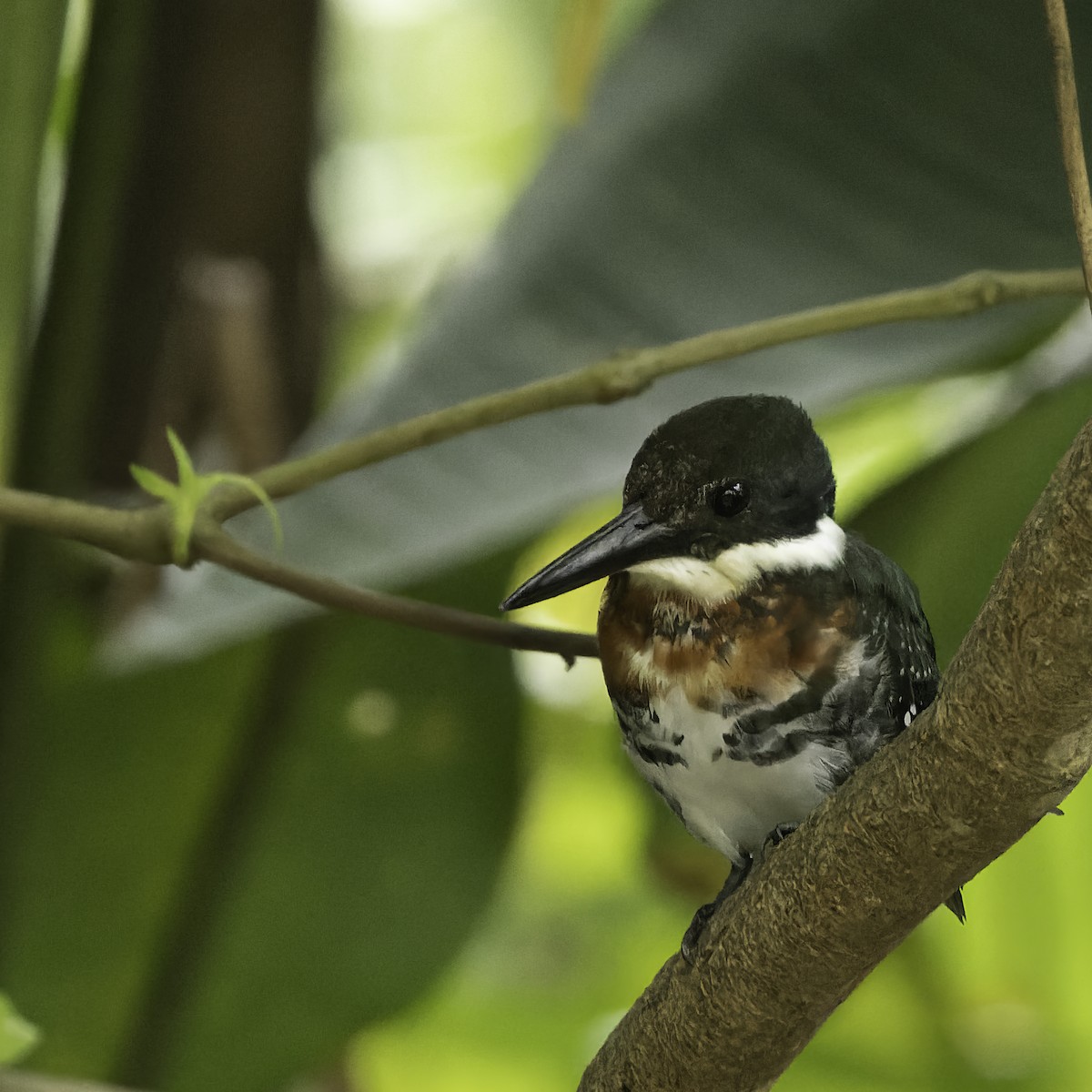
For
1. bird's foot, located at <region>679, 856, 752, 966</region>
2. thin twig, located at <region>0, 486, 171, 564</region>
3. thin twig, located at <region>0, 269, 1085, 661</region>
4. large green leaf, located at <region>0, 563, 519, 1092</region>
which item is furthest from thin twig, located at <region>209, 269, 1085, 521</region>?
large green leaf, located at <region>0, 563, 519, 1092</region>

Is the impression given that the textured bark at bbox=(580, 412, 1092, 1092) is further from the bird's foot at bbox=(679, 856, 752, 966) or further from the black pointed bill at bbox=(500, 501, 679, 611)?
the black pointed bill at bbox=(500, 501, 679, 611)

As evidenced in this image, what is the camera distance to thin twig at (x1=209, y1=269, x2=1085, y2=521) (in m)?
0.63

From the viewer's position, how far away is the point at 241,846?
0.97m

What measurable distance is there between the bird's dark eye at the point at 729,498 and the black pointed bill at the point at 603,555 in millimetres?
22

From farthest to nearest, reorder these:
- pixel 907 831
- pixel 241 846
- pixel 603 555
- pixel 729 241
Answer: pixel 241 846
pixel 729 241
pixel 603 555
pixel 907 831

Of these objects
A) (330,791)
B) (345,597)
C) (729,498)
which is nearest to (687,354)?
(729,498)

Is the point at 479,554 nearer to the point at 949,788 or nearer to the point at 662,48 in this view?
the point at 662,48

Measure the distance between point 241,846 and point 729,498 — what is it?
0.49 meters

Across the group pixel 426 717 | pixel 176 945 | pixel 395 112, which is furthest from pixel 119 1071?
pixel 395 112

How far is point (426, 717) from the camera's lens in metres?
1.00

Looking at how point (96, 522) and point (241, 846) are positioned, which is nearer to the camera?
point (96, 522)

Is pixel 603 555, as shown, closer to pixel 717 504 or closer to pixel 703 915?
pixel 717 504

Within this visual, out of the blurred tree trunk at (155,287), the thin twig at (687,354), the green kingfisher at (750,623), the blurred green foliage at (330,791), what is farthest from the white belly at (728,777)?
the blurred tree trunk at (155,287)

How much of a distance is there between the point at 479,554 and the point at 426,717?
13 cm
